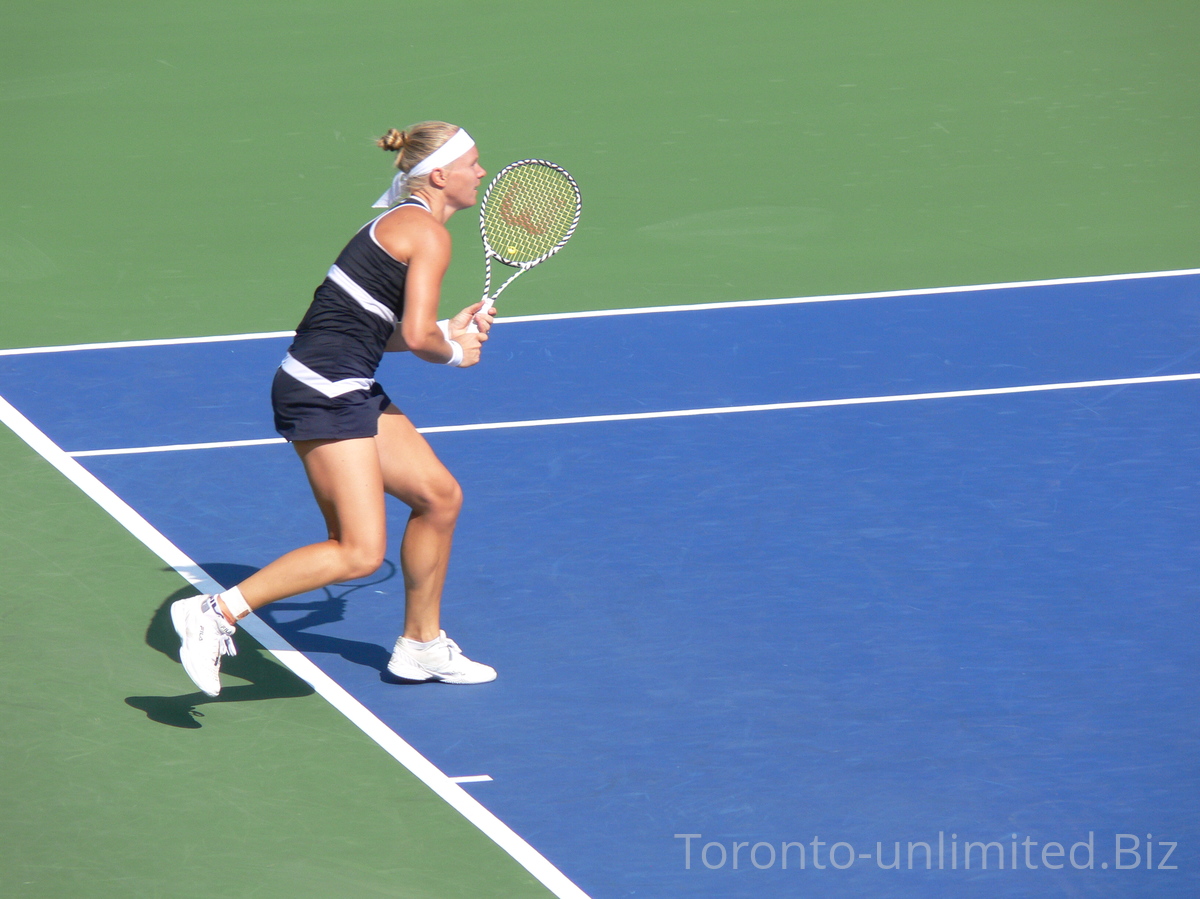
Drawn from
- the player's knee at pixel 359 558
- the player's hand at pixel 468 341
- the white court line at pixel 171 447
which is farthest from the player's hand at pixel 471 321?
the white court line at pixel 171 447

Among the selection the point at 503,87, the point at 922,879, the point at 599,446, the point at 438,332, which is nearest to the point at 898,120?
the point at 503,87

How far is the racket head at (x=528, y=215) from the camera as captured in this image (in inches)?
250

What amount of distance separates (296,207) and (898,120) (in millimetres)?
4806

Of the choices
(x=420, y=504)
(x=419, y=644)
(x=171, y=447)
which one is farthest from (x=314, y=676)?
(x=171, y=447)

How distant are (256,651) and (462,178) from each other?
6.46 ft

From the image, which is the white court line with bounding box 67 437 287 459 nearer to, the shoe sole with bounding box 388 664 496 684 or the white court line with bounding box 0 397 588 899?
the white court line with bounding box 0 397 588 899

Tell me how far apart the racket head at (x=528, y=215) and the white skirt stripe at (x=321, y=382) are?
1.17 meters

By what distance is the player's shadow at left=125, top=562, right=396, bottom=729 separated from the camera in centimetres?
560

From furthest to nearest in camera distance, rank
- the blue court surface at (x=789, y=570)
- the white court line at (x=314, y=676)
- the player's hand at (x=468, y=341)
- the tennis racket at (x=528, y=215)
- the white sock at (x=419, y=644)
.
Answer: the tennis racket at (x=528, y=215), the white sock at (x=419, y=644), the player's hand at (x=468, y=341), the blue court surface at (x=789, y=570), the white court line at (x=314, y=676)

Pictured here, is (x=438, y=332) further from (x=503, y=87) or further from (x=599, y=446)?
(x=503, y=87)

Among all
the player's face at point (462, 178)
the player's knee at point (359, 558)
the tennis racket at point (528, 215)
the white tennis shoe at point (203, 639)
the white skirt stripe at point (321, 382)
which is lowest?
the white tennis shoe at point (203, 639)

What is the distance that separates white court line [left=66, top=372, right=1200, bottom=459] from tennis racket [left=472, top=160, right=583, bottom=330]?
154 centimetres

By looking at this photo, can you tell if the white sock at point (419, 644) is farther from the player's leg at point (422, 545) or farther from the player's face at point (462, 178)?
the player's face at point (462, 178)

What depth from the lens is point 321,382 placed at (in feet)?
17.4
